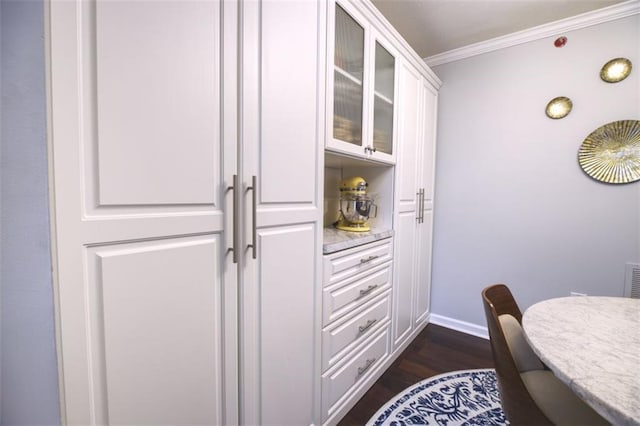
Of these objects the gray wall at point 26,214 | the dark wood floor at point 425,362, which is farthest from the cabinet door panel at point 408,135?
the gray wall at point 26,214

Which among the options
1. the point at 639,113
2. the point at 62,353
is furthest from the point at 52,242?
the point at 639,113

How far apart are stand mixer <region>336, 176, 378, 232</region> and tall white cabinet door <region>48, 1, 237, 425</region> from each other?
1.07m

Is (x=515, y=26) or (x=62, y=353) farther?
(x=515, y=26)

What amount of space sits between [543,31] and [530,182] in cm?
119

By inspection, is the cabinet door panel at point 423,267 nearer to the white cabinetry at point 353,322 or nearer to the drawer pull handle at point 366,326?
the white cabinetry at point 353,322

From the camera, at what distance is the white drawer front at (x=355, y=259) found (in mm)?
1367

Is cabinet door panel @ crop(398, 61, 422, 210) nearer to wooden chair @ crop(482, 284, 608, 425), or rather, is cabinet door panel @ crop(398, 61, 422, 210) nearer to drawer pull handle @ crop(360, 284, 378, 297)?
drawer pull handle @ crop(360, 284, 378, 297)

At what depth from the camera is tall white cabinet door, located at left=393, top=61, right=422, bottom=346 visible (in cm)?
194

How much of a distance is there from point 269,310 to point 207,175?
1.86ft

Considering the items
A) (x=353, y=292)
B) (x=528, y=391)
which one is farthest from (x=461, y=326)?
(x=528, y=391)

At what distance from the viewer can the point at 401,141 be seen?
1.93 metres

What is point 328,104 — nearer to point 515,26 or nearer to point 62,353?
point 62,353

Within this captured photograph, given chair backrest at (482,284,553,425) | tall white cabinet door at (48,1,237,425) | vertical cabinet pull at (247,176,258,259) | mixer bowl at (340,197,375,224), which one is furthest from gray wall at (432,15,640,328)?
tall white cabinet door at (48,1,237,425)

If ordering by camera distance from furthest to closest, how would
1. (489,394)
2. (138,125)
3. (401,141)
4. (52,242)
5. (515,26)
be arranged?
(515,26), (401,141), (489,394), (138,125), (52,242)
